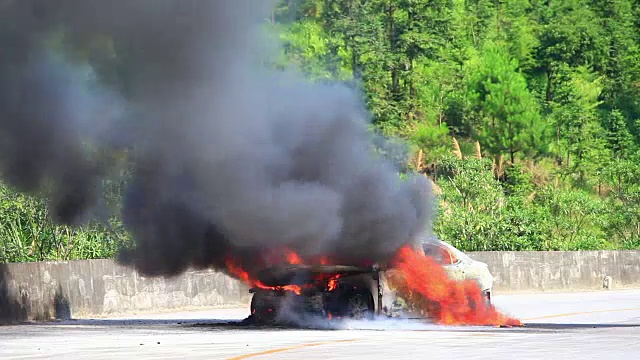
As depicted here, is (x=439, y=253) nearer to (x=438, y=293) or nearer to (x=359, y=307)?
(x=438, y=293)

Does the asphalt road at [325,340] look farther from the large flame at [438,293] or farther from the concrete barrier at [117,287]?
the concrete barrier at [117,287]

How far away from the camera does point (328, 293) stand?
923 inches

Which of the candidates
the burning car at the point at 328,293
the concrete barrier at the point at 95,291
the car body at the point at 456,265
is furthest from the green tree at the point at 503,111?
the burning car at the point at 328,293

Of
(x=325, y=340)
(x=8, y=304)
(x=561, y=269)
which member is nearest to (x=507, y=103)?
(x=561, y=269)

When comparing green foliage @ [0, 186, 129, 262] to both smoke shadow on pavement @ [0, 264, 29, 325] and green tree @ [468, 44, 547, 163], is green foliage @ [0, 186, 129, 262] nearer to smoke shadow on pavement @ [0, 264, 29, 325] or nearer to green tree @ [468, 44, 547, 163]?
smoke shadow on pavement @ [0, 264, 29, 325]

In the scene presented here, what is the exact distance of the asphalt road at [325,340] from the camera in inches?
704

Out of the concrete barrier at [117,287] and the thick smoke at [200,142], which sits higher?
the thick smoke at [200,142]

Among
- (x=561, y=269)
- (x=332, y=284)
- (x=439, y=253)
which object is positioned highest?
(x=439, y=253)

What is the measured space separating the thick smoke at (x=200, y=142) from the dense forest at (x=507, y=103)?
17.6 meters

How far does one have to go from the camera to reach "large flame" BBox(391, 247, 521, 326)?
24.5 m

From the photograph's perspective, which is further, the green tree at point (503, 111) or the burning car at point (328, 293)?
the green tree at point (503, 111)

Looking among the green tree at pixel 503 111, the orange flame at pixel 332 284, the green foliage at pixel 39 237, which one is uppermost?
the green tree at pixel 503 111

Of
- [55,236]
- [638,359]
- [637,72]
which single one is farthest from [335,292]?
[637,72]

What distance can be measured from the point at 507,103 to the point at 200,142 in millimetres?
54635
